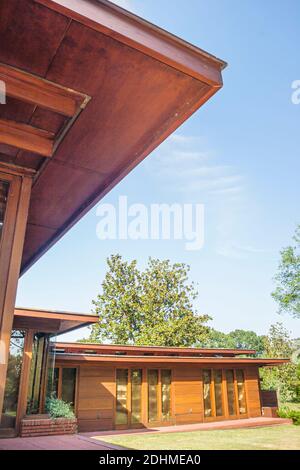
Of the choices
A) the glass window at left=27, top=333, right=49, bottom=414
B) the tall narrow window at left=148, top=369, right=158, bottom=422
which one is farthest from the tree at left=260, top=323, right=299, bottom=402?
the glass window at left=27, top=333, right=49, bottom=414

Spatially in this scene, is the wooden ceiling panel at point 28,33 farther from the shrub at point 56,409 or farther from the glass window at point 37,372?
the shrub at point 56,409

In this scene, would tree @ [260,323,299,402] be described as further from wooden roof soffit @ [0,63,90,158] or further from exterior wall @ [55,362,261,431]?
wooden roof soffit @ [0,63,90,158]

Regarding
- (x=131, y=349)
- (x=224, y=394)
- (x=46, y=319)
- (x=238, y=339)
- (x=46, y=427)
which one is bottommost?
(x=46, y=427)

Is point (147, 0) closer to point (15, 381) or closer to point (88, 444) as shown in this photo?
point (88, 444)

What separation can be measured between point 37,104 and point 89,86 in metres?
0.33

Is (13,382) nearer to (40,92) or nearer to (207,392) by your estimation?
(40,92)

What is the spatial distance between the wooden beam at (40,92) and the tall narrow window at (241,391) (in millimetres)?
14207

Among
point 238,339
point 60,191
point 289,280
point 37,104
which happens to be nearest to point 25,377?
point 60,191

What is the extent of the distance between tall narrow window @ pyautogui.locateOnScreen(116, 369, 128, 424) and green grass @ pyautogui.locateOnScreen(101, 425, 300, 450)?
→ 1409 mm

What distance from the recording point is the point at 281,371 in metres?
22.8

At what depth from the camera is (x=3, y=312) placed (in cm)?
200

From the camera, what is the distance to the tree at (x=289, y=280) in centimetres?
2558

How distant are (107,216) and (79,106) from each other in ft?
16.1

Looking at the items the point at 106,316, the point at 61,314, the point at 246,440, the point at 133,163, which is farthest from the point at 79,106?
the point at 106,316
